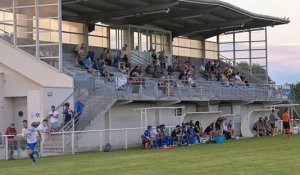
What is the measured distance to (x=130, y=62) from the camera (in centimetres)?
4269

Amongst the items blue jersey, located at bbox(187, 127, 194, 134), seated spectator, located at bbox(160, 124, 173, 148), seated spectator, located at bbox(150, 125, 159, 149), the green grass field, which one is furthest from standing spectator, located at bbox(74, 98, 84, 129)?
the green grass field

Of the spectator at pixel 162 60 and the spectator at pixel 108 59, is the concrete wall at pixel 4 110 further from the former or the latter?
the spectator at pixel 162 60

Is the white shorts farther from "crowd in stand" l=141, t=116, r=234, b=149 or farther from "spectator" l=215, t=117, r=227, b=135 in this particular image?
"spectator" l=215, t=117, r=227, b=135

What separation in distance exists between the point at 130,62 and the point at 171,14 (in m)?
4.02

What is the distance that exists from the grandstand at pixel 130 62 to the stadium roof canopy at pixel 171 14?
0.21 ft

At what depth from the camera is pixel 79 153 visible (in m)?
27.9

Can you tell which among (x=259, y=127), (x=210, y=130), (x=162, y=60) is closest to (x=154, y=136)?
(x=210, y=130)

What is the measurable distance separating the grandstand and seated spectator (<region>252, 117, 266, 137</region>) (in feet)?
1.79

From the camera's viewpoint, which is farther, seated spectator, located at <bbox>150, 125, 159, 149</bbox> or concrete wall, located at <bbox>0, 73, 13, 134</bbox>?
concrete wall, located at <bbox>0, 73, 13, 134</bbox>

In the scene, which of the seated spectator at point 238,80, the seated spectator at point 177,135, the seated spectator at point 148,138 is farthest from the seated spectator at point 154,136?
the seated spectator at point 238,80

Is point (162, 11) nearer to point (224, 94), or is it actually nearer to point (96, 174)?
point (224, 94)

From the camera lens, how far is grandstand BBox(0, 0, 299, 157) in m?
31.4

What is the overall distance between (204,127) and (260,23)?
52.4 feet

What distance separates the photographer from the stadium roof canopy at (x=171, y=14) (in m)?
39.1
